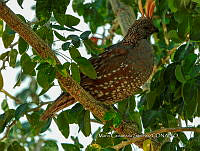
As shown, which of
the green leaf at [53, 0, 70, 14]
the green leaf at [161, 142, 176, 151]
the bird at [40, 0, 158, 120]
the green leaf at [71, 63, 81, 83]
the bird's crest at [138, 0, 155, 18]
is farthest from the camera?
the bird's crest at [138, 0, 155, 18]

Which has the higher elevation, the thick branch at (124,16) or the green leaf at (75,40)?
the thick branch at (124,16)

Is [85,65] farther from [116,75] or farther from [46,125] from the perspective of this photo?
[46,125]

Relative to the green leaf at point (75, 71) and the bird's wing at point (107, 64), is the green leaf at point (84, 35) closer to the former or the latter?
the green leaf at point (75, 71)

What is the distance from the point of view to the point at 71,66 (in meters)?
2.51

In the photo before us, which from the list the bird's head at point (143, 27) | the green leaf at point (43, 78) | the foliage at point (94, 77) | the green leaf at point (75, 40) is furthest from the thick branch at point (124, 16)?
the green leaf at point (43, 78)

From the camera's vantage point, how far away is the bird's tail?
2885 millimetres

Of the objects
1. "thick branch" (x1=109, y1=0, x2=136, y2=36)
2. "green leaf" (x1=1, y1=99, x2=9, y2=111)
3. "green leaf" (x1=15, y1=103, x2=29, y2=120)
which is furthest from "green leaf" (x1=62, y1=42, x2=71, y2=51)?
"thick branch" (x1=109, y1=0, x2=136, y2=36)

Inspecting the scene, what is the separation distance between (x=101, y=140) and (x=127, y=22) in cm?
135

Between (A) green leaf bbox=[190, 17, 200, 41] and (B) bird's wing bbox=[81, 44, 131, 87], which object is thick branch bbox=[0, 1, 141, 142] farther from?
(A) green leaf bbox=[190, 17, 200, 41]

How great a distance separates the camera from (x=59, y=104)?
9.52 ft

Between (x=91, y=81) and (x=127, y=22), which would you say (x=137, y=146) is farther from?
(x=127, y=22)

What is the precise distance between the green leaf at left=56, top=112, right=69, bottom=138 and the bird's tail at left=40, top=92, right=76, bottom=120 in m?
0.06

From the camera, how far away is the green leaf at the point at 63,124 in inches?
112

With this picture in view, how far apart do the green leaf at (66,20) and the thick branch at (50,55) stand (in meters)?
0.26
